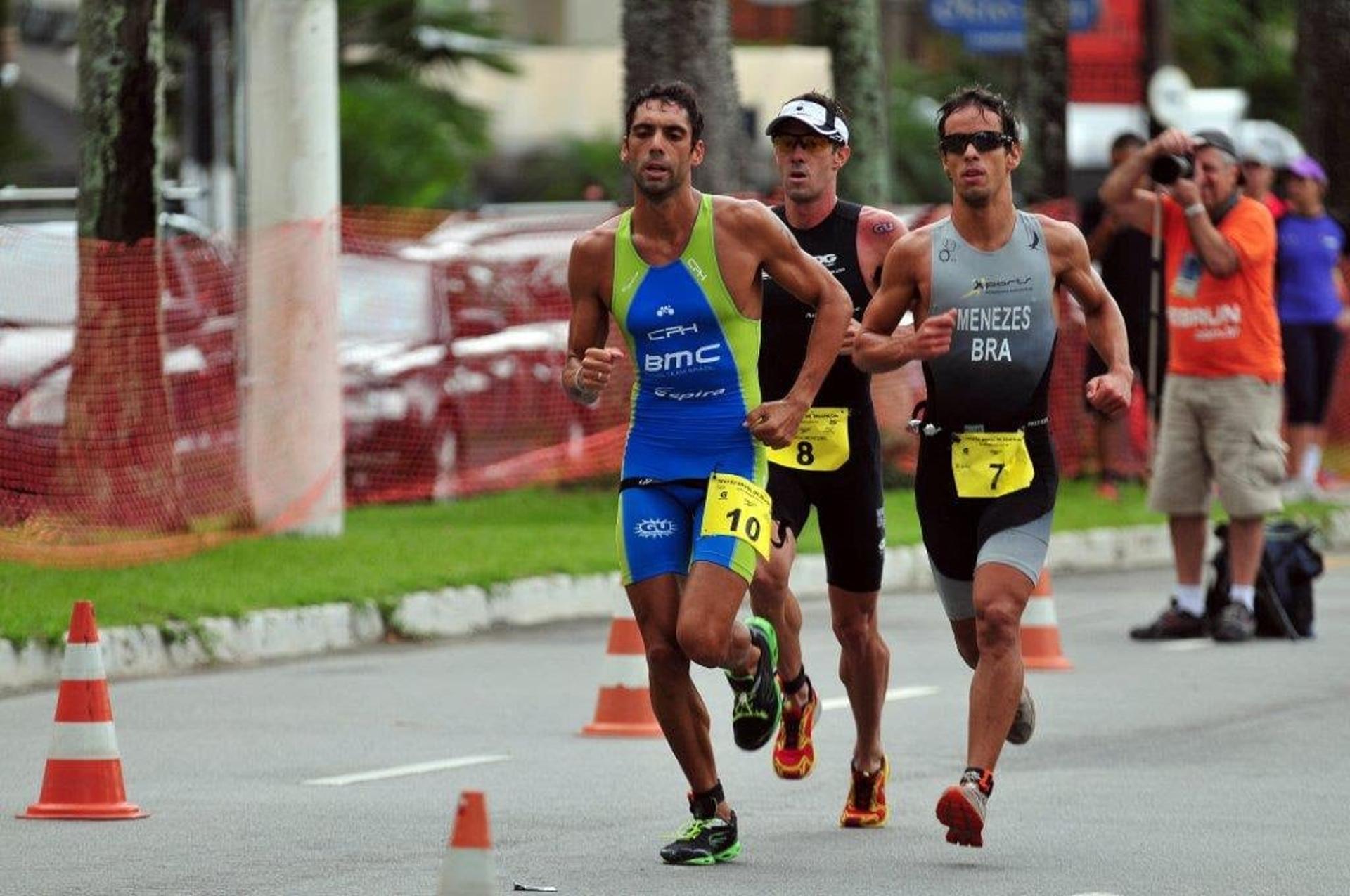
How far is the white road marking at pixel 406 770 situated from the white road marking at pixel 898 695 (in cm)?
198

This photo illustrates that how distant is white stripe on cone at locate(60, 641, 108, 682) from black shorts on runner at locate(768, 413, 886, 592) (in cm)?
209

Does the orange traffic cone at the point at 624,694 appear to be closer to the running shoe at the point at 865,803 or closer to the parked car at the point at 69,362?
the running shoe at the point at 865,803

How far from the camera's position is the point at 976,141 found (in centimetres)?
912

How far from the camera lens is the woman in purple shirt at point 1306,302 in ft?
65.4

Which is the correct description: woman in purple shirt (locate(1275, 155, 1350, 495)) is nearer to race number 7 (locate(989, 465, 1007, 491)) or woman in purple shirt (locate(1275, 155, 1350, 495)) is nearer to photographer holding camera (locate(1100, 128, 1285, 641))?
photographer holding camera (locate(1100, 128, 1285, 641))

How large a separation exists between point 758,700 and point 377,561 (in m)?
7.34

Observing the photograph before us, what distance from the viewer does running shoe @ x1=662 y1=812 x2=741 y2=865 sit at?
8.66 meters

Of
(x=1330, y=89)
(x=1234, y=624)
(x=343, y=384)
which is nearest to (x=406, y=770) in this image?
(x=1234, y=624)

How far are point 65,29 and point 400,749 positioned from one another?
32260 mm

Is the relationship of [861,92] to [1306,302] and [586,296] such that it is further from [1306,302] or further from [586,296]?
[586,296]

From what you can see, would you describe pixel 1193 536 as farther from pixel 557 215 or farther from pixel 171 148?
pixel 171 148

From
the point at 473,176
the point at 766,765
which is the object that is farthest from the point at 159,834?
the point at 473,176

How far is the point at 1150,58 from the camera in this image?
23500mm

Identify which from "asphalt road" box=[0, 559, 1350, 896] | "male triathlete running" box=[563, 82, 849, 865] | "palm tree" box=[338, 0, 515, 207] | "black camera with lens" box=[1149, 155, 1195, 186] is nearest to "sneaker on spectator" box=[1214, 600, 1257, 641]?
"asphalt road" box=[0, 559, 1350, 896]
